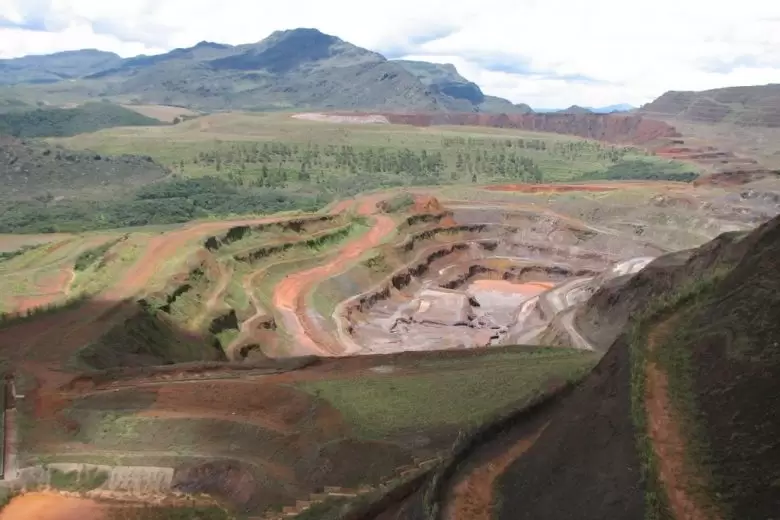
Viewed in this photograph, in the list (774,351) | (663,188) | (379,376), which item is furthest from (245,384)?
(663,188)

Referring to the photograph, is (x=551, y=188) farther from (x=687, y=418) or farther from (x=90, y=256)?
(x=687, y=418)

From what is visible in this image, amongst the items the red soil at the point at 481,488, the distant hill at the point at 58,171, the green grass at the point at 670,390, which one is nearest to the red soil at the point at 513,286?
the green grass at the point at 670,390

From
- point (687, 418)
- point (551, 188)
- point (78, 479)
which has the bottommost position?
point (78, 479)

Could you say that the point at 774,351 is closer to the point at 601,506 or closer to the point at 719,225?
the point at 601,506

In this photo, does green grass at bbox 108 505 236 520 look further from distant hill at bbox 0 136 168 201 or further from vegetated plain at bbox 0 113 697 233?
distant hill at bbox 0 136 168 201

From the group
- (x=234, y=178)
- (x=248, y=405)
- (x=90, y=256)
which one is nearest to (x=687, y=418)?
(x=248, y=405)

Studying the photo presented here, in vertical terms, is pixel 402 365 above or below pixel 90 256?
below
